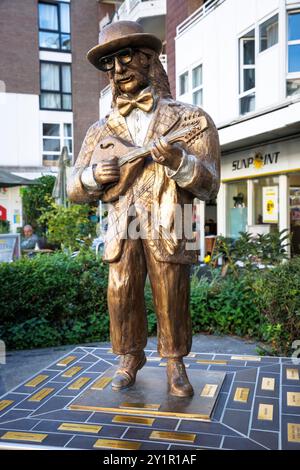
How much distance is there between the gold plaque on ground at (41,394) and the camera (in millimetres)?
3129

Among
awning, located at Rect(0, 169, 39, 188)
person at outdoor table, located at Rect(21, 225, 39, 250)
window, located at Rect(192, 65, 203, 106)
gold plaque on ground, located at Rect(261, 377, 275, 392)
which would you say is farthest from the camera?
window, located at Rect(192, 65, 203, 106)

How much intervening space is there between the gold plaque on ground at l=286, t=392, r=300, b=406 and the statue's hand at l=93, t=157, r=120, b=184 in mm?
1661

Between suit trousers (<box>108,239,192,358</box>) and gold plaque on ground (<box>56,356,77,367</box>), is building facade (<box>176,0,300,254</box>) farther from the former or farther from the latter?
suit trousers (<box>108,239,192,358</box>)

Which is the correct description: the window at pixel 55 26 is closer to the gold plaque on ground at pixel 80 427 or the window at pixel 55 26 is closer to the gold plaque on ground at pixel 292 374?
the gold plaque on ground at pixel 292 374

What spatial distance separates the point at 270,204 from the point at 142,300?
8221mm

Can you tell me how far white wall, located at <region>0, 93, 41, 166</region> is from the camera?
21203 mm

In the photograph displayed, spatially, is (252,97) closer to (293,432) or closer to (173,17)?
(173,17)

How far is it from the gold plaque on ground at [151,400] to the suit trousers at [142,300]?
253 millimetres

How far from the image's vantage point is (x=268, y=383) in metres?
3.31

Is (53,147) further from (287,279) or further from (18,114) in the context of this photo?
(287,279)

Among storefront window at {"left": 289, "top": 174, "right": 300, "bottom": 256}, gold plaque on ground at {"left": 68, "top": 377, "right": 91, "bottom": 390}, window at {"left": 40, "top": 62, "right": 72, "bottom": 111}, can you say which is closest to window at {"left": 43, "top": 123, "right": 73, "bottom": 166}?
window at {"left": 40, "top": 62, "right": 72, "bottom": 111}

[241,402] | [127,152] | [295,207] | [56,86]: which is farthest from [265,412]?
[56,86]

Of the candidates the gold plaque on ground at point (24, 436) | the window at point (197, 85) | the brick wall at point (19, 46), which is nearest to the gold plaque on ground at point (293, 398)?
the gold plaque on ground at point (24, 436)
